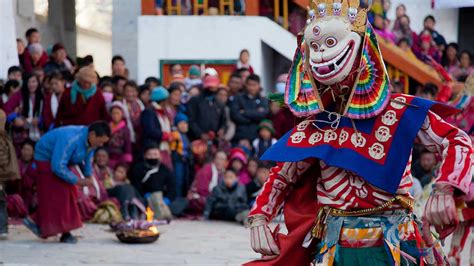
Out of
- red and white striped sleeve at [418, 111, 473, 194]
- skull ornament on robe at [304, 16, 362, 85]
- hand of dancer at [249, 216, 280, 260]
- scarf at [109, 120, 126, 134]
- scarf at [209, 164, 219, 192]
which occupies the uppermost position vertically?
skull ornament on robe at [304, 16, 362, 85]

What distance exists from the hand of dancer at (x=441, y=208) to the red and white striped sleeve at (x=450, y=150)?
40mm

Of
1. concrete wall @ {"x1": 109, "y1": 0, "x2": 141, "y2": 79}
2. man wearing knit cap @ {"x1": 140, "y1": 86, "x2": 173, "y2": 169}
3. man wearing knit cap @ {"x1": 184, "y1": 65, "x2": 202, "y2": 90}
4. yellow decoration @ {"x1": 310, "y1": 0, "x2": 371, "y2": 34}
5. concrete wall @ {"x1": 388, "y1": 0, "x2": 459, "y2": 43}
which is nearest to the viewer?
yellow decoration @ {"x1": 310, "y1": 0, "x2": 371, "y2": 34}

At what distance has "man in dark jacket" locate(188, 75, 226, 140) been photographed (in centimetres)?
1354

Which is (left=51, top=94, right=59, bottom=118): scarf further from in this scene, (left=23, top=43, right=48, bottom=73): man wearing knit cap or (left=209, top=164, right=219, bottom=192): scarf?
(left=209, top=164, right=219, bottom=192): scarf

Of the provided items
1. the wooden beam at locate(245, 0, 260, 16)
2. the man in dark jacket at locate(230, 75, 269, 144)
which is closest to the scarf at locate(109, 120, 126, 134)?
the man in dark jacket at locate(230, 75, 269, 144)

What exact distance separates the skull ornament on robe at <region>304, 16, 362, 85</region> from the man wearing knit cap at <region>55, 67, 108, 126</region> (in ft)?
25.0

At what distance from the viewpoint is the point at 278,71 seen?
18641 millimetres

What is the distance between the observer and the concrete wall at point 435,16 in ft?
60.2

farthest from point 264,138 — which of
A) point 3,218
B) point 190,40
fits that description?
point 190,40

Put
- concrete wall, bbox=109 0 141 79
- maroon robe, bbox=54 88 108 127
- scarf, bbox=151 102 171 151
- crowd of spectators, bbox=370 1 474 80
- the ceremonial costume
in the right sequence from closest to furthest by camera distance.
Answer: the ceremonial costume → maroon robe, bbox=54 88 108 127 → scarf, bbox=151 102 171 151 → crowd of spectators, bbox=370 1 474 80 → concrete wall, bbox=109 0 141 79

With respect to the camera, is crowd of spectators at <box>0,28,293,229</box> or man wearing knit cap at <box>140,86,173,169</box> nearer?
crowd of spectators at <box>0,28,293,229</box>

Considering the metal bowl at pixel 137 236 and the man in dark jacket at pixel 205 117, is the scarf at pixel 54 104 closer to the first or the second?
the man in dark jacket at pixel 205 117

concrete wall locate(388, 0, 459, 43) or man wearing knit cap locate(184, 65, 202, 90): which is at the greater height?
concrete wall locate(388, 0, 459, 43)

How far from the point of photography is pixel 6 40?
31.6ft
